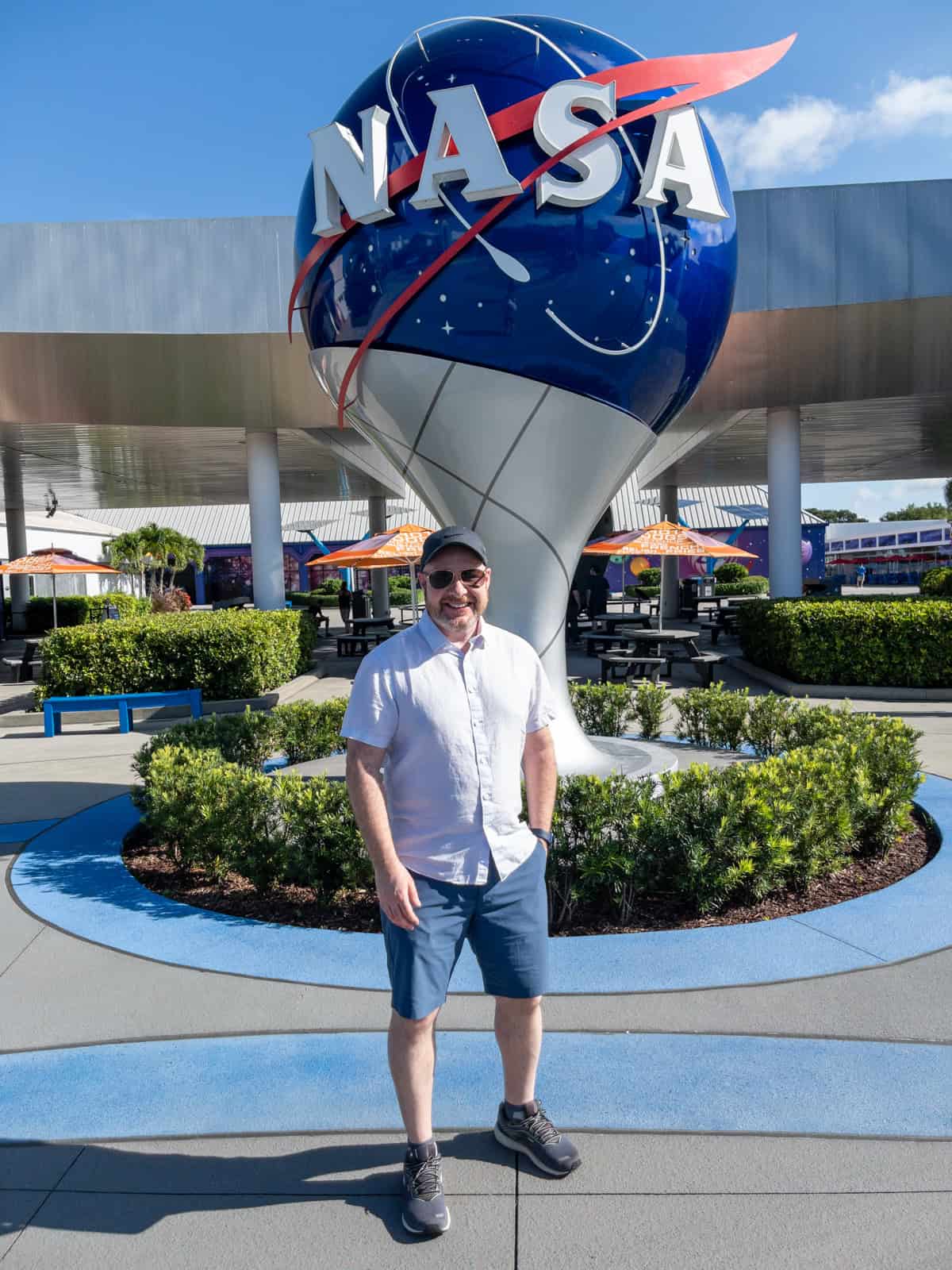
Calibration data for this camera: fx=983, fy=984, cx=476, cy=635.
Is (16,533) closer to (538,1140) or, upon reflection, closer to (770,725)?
(770,725)

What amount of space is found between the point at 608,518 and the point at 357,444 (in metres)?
7.38

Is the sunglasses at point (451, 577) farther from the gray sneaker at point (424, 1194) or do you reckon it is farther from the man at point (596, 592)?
the man at point (596, 592)

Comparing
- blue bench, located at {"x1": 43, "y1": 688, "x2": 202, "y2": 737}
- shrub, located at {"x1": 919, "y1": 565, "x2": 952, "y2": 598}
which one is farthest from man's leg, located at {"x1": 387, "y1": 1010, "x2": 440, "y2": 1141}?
shrub, located at {"x1": 919, "y1": 565, "x2": 952, "y2": 598}

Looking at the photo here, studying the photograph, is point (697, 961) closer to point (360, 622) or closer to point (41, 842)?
point (41, 842)

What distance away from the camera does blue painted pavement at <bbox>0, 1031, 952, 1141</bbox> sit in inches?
126

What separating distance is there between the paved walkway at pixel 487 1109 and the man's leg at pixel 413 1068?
259 millimetres

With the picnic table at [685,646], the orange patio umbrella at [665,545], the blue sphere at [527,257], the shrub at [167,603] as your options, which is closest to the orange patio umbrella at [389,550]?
the orange patio umbrella at [665,545]

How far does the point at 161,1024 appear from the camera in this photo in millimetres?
4008

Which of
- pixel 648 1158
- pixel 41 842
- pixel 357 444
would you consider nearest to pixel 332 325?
pixel 41 842

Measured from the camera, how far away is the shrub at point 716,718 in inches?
351

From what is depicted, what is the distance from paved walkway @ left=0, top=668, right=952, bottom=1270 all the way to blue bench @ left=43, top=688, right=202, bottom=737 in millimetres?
7574

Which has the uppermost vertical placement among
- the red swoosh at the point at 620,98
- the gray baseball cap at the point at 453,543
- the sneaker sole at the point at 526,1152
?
the red swoosh at the point at 620,98

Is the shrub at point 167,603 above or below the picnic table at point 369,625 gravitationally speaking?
above

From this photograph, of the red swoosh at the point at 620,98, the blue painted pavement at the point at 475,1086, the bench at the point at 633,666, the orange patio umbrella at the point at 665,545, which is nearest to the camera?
the blue painted pavement at the point at 475,1086
